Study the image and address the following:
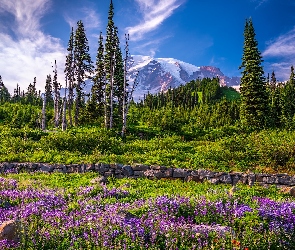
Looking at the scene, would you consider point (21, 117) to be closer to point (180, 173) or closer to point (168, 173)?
point (168, 173)

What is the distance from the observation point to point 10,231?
6.07 metres

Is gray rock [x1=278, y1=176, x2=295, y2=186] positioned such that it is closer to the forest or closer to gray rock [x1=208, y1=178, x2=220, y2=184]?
the forest

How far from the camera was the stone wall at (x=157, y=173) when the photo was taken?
633 inches

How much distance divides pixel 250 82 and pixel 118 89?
827 inches

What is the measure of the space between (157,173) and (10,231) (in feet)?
36.5

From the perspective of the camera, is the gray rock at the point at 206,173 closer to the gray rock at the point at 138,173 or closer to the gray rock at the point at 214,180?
the gray rock at the point at 214,180

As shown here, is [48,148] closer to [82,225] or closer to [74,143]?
[74,143]

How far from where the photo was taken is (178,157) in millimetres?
20281

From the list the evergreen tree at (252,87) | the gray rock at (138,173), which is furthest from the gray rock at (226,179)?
the evergreen tree at (252,87)

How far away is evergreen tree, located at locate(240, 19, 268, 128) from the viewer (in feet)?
137

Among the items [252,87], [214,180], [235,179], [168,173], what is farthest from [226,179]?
[252,87]

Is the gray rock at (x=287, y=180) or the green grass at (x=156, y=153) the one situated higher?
the green grass at (x=156, y=153)

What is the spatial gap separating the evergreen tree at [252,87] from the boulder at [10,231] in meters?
37.2

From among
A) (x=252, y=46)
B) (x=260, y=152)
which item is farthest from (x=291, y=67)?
(x=260, y=152)
